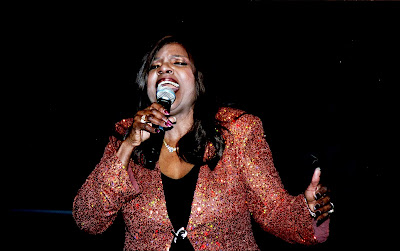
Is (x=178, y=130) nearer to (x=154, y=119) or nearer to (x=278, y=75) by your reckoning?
(x=154, y=119)

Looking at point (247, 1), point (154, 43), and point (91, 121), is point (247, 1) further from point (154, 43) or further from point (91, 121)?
point (91, 121)

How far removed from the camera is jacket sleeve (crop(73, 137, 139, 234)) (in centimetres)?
118

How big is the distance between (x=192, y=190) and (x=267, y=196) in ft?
1.06

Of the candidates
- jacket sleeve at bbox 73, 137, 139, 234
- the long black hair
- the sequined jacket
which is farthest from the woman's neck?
jacket sleeve at bbox 73, 137, 139, 234

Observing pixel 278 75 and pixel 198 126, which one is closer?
pixel 198 126

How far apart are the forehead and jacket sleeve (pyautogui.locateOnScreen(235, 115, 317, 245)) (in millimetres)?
440

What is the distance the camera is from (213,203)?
1.24 metres

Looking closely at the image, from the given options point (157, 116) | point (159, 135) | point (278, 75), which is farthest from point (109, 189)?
point (278, 75)

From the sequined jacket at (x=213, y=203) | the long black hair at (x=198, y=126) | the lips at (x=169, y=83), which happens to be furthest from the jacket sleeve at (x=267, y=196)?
the lips at (x=169, y=83)

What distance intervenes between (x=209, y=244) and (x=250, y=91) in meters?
1.17

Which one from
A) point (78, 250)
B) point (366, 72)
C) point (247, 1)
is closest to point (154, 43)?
point (247, 1)

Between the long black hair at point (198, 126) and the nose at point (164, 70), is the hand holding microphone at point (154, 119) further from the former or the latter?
the long black hair at point (198, 126)

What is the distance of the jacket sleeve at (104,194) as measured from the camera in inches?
46.6

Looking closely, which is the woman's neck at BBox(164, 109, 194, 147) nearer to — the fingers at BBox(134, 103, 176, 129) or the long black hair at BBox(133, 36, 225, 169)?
the long black hair at BBox(133, 36, 225, 169)
